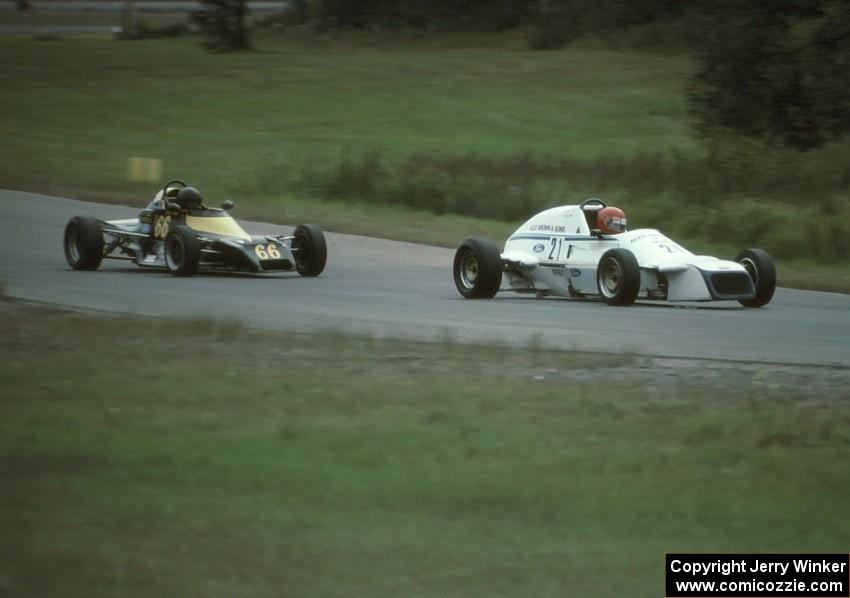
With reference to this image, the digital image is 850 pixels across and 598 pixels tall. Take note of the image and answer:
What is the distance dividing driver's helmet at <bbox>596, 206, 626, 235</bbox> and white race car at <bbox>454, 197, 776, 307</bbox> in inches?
0.4

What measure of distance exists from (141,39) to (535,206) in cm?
4289

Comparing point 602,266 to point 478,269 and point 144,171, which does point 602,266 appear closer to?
point 478,269

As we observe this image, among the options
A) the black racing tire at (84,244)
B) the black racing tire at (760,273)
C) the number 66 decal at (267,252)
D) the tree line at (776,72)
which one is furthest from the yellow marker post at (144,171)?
the black racing tire at (760,273)

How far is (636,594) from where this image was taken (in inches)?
226

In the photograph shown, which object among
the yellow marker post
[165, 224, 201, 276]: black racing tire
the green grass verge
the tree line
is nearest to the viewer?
the green grass verge

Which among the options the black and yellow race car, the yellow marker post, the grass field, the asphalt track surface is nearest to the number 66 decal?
the black and yellow race car

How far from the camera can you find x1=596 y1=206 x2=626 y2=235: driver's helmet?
16.1m

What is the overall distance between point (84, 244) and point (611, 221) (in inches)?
281

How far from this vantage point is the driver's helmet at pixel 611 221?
16078mm

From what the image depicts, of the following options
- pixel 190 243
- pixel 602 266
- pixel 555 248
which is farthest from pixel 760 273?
pixel 190 243

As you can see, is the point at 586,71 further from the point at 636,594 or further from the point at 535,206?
the point at 636,594

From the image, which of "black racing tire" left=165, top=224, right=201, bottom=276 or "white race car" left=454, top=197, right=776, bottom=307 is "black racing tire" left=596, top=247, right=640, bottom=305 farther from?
"black racing tire" left=165, top=224, right=201, bottom=276

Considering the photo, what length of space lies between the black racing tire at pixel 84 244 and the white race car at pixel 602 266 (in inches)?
202

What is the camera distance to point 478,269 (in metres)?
16.5
